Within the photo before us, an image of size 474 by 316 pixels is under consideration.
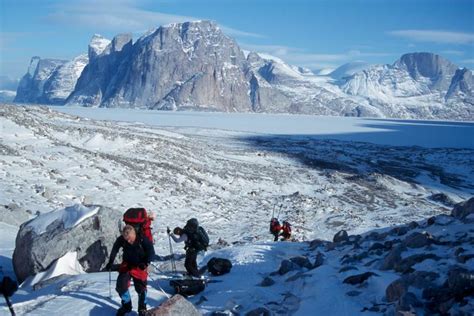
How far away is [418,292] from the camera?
6.54 meters

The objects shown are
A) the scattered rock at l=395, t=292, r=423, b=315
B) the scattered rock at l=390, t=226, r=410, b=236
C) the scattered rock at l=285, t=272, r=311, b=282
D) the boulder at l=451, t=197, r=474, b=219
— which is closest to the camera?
the scattered rock at l=395, t=292, r=423, b=315

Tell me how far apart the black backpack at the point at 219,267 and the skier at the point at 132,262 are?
9.09 feet

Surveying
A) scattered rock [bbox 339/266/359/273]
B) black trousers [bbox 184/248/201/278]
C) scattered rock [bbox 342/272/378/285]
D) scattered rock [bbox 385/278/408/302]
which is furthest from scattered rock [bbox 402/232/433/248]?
black trousers [bbox 184/248/201/278]

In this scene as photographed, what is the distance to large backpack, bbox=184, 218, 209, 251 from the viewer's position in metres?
8.74

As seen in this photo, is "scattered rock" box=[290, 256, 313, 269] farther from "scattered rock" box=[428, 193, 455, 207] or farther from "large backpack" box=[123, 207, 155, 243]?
"scattered rock" box=[428, 193, 455, 207]

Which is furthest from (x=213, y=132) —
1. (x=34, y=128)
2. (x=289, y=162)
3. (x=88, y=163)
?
(x=88, y=163)

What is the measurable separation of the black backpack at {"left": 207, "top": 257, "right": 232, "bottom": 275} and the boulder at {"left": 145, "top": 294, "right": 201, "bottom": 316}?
2.89 meters

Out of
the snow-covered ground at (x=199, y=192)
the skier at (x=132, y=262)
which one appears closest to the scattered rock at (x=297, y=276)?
the snow-covered ground at (x=199, y=192)

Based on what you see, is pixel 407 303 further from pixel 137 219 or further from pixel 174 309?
pixel 137 219

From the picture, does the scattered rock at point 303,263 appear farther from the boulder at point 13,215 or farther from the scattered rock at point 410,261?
the boulder at point 13,215

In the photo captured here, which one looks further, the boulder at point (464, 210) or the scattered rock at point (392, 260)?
the boulder at point (464, 210)

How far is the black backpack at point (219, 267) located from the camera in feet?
31.0

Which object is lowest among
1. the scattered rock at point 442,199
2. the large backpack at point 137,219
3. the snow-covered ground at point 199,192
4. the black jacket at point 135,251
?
the scattered rock at point 442,199

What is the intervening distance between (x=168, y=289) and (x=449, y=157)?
161ft
